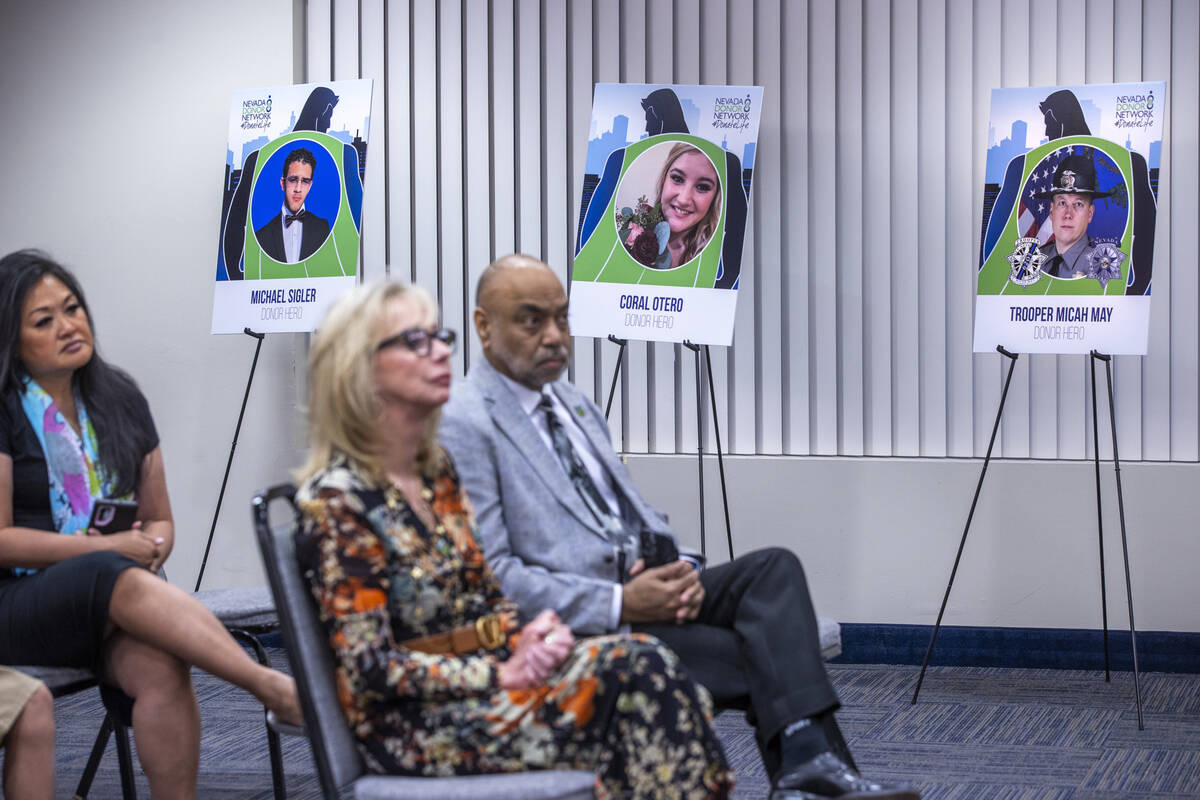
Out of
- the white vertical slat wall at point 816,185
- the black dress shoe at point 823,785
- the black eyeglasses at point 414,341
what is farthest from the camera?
the white vertical slat wall at point 816,185

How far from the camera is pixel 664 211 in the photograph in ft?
14.0

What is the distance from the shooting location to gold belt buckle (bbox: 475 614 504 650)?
1903 millimetres

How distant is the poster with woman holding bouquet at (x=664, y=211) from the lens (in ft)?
13.8

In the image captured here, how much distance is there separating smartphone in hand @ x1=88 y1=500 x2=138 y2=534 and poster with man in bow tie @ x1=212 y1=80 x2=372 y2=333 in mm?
1847

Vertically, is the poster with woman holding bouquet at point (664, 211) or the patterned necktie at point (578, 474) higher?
the poster with woman holding bouquet at point (664, 211)

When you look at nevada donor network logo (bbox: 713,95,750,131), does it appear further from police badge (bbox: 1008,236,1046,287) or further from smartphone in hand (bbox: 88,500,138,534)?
smartphone in hand (bbox: 88,500,138,534)

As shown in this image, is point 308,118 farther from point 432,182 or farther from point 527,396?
point 527,396

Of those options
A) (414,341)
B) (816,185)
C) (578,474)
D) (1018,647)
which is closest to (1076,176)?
(816,185)

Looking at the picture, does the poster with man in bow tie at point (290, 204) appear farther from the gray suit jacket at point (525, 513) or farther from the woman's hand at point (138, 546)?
the gray suit jacket at point (525, 513)

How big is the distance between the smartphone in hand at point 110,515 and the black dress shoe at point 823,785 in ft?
4.80

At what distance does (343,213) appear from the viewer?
4480 millimetres

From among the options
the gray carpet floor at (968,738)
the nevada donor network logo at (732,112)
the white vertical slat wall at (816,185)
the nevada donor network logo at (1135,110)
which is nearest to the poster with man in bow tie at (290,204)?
the white vertical slat wall at (816,185)

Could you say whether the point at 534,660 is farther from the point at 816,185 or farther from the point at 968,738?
the point at 816,185

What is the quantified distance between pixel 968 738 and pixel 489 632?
7.44ft
